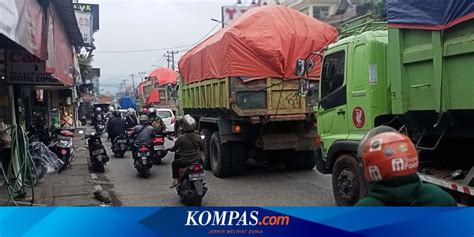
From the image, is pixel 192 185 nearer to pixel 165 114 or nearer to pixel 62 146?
pixel 62 146

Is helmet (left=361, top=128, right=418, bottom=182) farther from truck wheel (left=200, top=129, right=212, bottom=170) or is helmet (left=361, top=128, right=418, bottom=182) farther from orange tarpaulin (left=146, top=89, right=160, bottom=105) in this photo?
orange tarpaulin (left=146, top=89, right=160, bottom=105)

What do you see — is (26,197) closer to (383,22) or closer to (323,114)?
(323,114)

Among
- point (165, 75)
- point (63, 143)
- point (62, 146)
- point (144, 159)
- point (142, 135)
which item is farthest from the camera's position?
point (165, 75)

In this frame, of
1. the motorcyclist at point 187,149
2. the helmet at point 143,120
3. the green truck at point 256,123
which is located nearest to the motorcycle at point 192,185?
the motorcyclist at point 187,149

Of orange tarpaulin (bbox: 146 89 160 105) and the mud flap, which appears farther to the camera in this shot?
orange tarpaulin (bbox: 146 89 160 105)

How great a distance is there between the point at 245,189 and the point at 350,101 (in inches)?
106

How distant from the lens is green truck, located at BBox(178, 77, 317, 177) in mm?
7410

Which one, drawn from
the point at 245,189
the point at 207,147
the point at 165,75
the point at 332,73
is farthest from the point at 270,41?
the point at 165,75

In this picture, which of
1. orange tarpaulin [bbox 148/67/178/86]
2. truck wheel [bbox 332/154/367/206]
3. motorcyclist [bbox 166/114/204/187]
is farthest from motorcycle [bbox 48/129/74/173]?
orange tarpaulin [bbox 148/67/178/86]

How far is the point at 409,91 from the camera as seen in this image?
13.8ft

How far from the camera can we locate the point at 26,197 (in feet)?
20.4

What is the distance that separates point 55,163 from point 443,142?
6469 millimetres

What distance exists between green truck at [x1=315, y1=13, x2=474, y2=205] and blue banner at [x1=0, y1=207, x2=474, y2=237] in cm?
87

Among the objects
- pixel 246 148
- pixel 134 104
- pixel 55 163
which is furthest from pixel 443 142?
pixel 134 104
